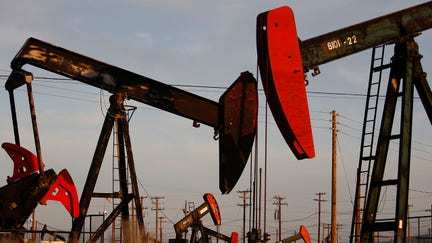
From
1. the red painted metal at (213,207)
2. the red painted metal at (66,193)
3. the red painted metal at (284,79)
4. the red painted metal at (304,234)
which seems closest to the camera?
the red painted metal at (284,79)

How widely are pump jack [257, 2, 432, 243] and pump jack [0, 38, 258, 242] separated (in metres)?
1.58

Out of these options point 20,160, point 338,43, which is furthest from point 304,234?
point 20,160

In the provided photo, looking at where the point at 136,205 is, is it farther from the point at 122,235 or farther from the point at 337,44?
the point at 337,44

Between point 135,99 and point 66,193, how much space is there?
2.20 meters

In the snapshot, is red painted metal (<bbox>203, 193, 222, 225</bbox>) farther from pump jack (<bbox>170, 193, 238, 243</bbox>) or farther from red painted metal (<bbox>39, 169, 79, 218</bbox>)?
red painted metal (<bbox>39, 169, 79, 218</bbox>)

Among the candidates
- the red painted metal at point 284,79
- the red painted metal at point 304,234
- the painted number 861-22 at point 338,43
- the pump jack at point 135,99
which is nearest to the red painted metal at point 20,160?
the pump jack at point 135,99

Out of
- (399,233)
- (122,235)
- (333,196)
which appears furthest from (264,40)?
(333,196)

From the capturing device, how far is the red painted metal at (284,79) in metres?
9.83

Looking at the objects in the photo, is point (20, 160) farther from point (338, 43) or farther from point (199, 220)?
point (338, 43)

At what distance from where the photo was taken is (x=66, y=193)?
458 inches

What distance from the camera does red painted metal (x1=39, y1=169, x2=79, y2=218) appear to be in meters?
11.5

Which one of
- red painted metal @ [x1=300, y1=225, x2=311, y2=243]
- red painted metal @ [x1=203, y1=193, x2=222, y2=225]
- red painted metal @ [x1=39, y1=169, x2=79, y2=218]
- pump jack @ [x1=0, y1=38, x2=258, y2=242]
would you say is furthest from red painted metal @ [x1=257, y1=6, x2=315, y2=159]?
red painted metal @ [x1=300, y1=225, x2=311, y2=243]

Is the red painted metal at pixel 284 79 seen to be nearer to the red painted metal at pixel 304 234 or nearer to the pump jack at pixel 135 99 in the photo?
the pump jack at pixel 135 99

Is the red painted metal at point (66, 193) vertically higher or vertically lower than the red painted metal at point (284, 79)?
lower
